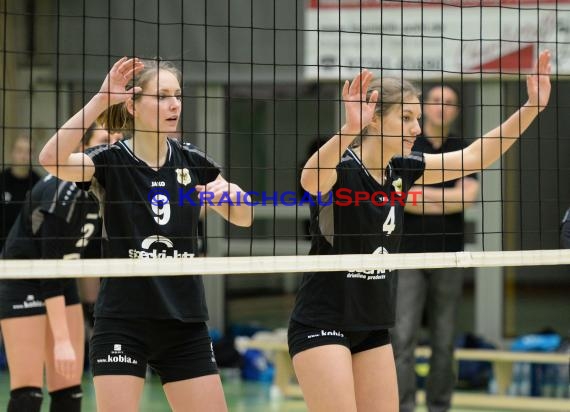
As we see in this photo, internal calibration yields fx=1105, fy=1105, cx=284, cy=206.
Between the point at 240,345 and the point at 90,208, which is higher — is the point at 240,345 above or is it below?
below

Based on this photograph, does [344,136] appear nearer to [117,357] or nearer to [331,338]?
[331,338]

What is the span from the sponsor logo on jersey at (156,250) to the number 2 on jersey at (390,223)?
796 mm

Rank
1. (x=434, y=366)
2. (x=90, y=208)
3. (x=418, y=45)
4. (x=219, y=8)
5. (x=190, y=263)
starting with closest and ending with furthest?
(x=190, y=263) < (x=90, y=208) < (x=434, y=366) < (x=418, y=45) < (x=219, y=8)

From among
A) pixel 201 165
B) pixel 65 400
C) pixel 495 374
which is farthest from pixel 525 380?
pixel 201 165

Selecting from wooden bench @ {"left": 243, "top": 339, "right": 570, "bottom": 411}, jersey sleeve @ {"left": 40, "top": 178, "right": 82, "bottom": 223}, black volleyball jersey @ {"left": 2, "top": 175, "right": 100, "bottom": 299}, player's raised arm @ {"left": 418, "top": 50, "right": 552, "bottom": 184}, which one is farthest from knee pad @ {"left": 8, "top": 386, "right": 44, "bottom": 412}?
wooden bench @ {"left": 243, "top": 339, "right": 570, "bottom": 411}

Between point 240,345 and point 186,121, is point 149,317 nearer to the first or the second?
point 240,345

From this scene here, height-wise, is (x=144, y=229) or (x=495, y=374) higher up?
(x=144, y=229)

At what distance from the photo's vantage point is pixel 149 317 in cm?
389

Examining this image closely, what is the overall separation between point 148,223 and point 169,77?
0.54 meters

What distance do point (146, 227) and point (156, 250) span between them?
91mm

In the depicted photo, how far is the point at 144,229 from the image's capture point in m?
3.99

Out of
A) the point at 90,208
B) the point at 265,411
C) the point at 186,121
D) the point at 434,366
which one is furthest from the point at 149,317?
the point at 186,121

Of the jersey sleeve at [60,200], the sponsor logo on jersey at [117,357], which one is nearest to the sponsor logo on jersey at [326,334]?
the sponsor logo on jersey at [117,357]

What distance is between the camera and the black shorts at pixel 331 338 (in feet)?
13.3
